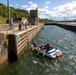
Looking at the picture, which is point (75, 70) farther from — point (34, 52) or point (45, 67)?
point (34, 52)

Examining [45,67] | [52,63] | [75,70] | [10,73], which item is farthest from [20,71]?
[75,70]

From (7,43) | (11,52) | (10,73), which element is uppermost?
(7,43)

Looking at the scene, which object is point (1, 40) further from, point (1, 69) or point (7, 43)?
point (1, 69)

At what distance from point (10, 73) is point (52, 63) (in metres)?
5.80

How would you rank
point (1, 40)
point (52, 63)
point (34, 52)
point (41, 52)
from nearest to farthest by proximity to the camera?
1. point (1, 40)
2. point (52, 63)
3. point (41, 52)
4. point (34, 52)

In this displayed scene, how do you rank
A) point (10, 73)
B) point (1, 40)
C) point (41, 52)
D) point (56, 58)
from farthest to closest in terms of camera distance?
point (41, 52)
point (56, 58)
point (1, 40)
point (10, 73)

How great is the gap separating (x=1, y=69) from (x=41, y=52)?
8338 millimetres

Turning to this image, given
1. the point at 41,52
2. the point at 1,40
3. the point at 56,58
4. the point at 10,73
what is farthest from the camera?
the point at 41,52

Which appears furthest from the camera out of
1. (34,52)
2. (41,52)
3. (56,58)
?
(34,52)

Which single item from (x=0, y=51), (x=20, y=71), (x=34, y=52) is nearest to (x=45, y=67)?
(x=20, y=71)

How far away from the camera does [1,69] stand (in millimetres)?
17312

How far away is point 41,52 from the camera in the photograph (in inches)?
955

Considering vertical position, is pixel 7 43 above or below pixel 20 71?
above

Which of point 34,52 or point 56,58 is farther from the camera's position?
point 34,52
